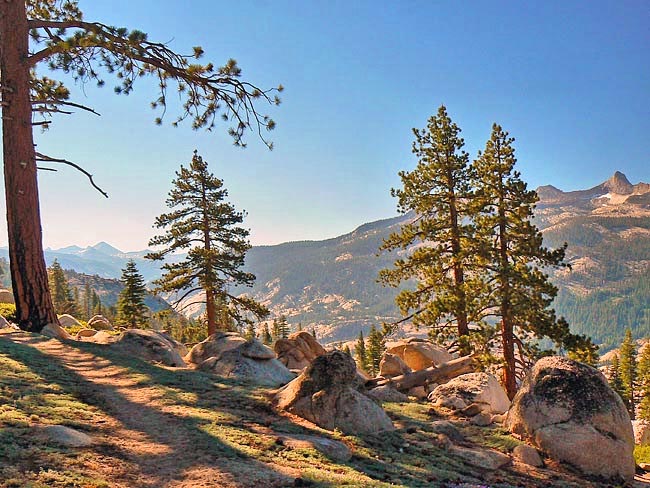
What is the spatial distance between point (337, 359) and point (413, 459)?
8.73 feet

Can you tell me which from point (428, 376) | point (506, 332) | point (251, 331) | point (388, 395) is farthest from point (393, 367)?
point (251, 331)

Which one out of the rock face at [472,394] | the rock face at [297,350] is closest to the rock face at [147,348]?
the rock face at [472,394]

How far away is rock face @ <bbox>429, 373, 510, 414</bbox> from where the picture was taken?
1299 cm

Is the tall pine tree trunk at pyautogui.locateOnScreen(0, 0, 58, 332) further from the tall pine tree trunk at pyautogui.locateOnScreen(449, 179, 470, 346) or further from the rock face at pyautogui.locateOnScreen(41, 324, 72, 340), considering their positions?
the tall pine tree trunk at pyautogui.locateOnScreen(449, 179, 470, 346)

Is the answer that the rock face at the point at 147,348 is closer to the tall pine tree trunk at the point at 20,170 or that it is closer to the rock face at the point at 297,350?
the tall pine tree trunk at the point at 20,170

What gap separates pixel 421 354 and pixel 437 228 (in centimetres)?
710

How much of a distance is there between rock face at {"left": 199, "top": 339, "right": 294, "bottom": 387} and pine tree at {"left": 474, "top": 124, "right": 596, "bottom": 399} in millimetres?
11706

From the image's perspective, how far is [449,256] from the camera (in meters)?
25.1

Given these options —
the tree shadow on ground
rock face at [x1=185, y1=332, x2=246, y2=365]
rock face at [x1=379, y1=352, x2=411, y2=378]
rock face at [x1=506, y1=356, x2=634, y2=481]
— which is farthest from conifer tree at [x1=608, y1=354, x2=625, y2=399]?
the tree shadow on ground

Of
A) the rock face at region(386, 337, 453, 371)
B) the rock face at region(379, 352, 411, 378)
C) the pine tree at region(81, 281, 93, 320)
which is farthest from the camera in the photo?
Result: the pine tree at region(81, 281, 93, 320)

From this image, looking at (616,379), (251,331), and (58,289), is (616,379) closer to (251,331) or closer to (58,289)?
(251,331)

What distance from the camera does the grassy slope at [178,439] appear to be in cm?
544

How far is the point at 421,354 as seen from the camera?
2517 cm

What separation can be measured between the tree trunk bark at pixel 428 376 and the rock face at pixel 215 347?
15.3 feet
